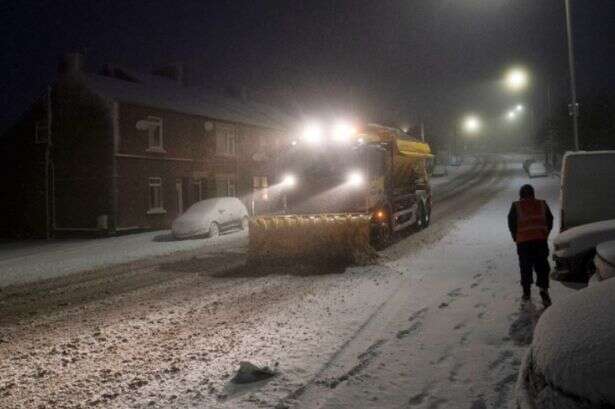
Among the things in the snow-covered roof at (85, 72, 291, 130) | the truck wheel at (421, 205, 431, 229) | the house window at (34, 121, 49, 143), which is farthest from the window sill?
the truck wheel at (421, 205, 431, 229)

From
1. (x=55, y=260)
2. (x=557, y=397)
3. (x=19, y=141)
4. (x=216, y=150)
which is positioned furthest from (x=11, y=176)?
Result: (x=557, y=397)

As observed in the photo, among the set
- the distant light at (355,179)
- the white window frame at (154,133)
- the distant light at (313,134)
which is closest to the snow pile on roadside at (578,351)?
the distant light at (355,179)

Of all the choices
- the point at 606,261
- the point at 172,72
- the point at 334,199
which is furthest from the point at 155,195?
the point at 606,261

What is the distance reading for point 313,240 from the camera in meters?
13.0

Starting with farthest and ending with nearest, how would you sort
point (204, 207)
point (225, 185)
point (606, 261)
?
point (225, 185), point (204, 207), point (606, 261)

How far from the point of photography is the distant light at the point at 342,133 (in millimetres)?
15125

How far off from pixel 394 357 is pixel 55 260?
14.6 meters

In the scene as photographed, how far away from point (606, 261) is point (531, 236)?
4.63 feet

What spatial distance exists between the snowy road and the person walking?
1.63 feet

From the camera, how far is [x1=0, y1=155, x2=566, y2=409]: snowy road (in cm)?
532

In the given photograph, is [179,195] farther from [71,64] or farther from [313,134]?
[313,134]

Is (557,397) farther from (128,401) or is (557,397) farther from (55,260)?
(55,260)

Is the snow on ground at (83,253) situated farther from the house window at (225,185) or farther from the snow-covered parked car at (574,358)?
the snow-covered parked car at (574,358)

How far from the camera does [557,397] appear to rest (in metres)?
3.02
